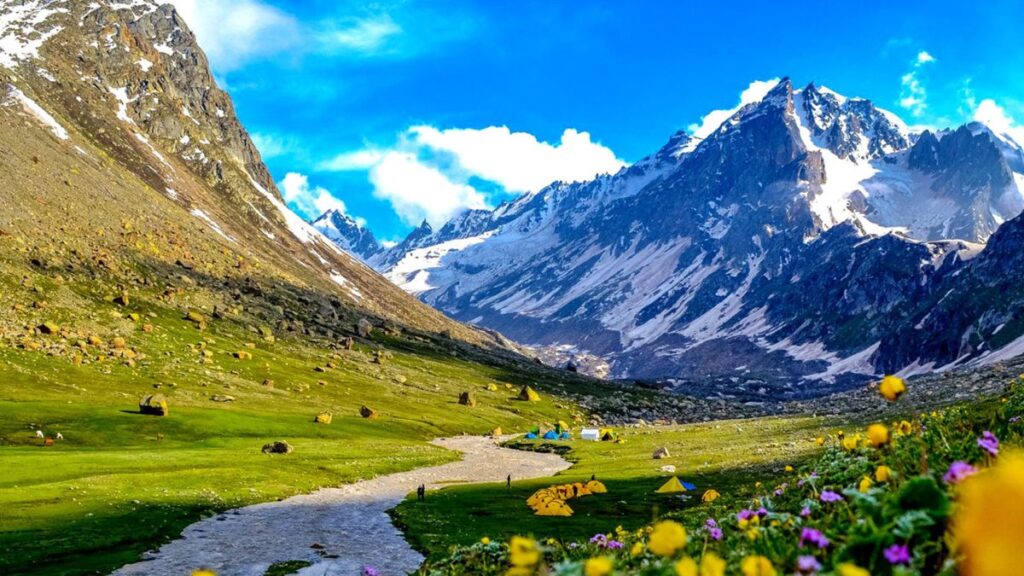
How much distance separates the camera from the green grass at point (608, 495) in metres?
44.5

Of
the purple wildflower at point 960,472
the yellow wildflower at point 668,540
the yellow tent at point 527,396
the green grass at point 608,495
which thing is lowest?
the green grass at point 608,495

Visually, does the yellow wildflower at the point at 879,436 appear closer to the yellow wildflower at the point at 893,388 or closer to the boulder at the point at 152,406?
the yellow wildflower at the point at 893,388

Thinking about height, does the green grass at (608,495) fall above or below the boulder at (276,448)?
below

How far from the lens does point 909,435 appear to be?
31.9ft

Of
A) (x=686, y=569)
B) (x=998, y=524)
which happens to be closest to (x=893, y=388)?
(x=998, y=524)

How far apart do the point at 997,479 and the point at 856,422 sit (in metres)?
116

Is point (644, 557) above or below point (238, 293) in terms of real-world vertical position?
below

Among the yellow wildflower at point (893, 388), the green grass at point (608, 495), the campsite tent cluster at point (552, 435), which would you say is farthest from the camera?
the campsite tent cluster at point (552, 435)

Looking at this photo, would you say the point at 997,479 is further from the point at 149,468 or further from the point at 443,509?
the point at 149,468

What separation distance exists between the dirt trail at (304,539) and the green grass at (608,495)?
7.59 ft

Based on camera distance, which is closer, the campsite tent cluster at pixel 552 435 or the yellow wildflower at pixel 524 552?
the yellow wildflower at pixel 524 552

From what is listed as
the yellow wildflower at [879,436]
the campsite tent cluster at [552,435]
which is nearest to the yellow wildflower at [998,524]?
the yellow wildflower at [879,436]

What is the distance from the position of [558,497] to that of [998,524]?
5330cm

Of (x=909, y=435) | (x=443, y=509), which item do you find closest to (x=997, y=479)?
(x=909, y=435)
